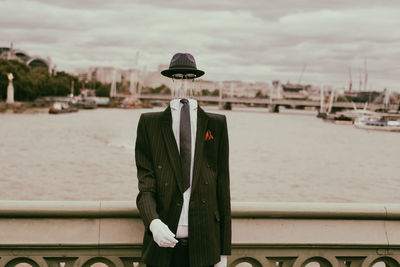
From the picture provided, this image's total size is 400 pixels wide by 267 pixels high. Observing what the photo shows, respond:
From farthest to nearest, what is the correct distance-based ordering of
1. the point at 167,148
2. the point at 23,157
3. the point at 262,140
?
the point at 262,140 < the point at 23,157 < the point at 167,148

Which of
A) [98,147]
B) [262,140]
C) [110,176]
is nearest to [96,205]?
[110,176]

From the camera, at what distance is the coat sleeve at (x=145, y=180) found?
2.11m

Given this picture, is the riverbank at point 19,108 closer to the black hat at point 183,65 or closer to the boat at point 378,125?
the boat at point 378,125

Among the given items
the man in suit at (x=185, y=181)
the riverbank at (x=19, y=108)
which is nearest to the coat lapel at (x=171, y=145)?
the man in suit at (x=185, y=181)

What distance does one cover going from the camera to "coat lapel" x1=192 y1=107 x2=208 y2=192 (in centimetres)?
221

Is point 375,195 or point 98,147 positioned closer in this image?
point 375,195

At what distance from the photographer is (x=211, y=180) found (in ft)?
7.38

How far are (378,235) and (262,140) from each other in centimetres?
4231

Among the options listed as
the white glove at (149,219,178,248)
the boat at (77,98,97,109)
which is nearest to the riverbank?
the boat at (77,98,97,109)

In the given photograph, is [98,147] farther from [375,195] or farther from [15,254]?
[15,254]

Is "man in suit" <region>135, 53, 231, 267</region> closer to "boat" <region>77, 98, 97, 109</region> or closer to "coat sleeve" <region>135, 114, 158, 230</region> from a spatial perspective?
"coat sleeve" <region>135, 114, 158, 230</region>

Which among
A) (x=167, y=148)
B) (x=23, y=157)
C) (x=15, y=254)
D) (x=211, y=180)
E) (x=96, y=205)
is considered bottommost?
(x=23, y=157)

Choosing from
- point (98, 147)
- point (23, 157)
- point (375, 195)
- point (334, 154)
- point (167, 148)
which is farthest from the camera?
point (334, 154)

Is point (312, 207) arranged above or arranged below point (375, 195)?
above
